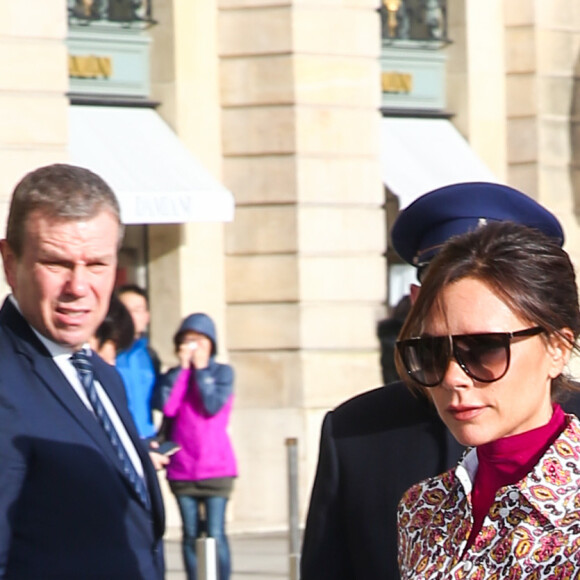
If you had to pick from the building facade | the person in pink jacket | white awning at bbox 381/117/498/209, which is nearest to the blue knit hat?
the person in pink jacket

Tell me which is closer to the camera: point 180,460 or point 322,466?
point 322,466

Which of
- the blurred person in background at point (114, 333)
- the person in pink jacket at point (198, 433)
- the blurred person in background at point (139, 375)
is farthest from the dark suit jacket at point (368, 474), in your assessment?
the person in pink jacket at point (198, 433)

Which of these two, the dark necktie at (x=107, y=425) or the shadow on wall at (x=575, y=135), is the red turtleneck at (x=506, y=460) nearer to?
the dark necktie at (x=107, y=425)

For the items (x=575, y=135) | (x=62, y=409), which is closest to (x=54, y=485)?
(x=62, y=409)

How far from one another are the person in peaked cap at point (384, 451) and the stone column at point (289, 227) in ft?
42.7

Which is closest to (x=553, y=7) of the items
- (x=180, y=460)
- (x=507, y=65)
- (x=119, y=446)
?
(x=507, y=65)

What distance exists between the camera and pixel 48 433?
414 centimetres

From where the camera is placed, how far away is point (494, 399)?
9.17 feet

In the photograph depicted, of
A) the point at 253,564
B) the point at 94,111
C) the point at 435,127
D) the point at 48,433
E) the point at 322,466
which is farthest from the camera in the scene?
the point at 435,127

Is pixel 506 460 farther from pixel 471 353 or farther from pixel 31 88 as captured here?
pixel 31 88

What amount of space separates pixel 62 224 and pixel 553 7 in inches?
621

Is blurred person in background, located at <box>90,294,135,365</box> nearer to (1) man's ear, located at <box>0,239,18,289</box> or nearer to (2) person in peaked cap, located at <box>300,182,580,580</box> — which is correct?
(1) man's ear, located at <box>0,239,18,289</box>

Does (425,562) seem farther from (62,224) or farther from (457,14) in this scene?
(457,14)

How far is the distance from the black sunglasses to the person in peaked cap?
0.53m
